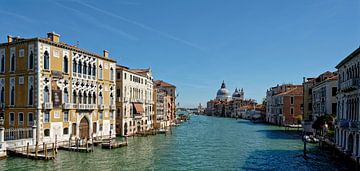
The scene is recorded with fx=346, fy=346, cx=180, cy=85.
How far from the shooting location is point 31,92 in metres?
24.2

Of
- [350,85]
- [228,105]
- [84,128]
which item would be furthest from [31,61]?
[228,105]

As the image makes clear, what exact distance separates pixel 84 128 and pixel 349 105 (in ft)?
66.3

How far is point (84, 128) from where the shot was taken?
29.2m

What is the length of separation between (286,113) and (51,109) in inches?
1739

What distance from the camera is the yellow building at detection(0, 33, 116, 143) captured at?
24.0m

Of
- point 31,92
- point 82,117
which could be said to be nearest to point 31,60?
point 31,92

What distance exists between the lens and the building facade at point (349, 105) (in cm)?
1903

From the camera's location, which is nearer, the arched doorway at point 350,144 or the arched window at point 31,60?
the arched doorway at point 350,144

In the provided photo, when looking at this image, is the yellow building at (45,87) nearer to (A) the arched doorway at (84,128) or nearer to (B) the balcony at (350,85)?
(A) the arched doorway at (84,128)

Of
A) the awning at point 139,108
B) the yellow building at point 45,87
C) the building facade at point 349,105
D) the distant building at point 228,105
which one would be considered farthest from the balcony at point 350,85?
the distant building at point 228,105

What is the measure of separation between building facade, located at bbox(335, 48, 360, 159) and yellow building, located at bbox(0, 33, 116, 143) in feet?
62.5

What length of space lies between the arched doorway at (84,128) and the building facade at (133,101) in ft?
24.8

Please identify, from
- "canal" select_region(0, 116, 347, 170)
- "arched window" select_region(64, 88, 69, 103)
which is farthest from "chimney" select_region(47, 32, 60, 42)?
"canal" select_region(0, 116, 347, 170)

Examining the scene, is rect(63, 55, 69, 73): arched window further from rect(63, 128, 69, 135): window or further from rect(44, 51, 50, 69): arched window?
rect(63, 128, 69, 135): window
